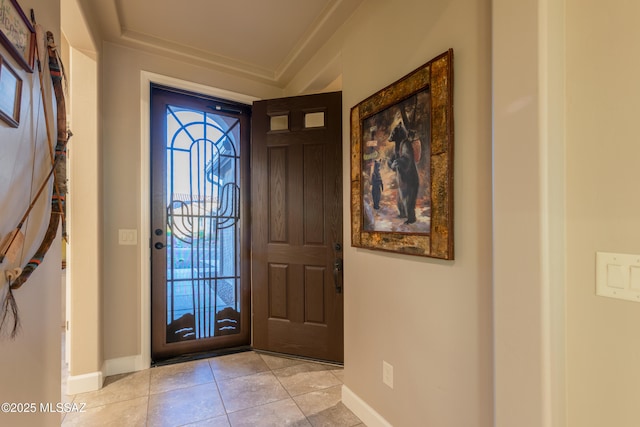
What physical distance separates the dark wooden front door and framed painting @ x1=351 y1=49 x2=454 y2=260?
627 mm

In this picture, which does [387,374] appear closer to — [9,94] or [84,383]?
[9,94]

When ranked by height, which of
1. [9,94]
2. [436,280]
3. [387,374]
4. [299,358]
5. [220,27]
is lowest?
[299,358]

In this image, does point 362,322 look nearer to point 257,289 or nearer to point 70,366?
point 257,289

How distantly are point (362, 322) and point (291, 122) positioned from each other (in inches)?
69.6

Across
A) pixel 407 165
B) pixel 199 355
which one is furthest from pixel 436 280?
pixel 199 355

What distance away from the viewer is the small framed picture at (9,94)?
804 millimetres

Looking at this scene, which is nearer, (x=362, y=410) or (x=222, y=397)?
(x=362, y=410)

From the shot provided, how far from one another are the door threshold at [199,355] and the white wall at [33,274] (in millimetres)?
1279

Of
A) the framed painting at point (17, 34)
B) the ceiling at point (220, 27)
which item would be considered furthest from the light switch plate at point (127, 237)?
the framed painting at point (17, 34)

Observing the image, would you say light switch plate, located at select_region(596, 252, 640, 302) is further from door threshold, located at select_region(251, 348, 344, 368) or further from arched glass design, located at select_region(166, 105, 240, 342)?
arched glass design, located at select_region(166, 105, 240, 342)

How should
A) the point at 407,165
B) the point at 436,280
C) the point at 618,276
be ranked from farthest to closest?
the point at 407,165
the point at 436,280
the point at 618,276

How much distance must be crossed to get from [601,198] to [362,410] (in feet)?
5.37

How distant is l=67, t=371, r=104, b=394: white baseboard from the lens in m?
2.01

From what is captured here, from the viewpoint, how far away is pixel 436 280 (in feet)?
4.28
